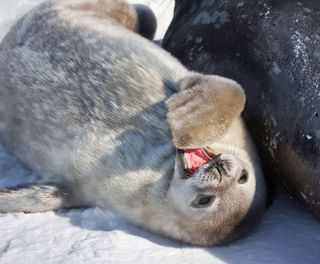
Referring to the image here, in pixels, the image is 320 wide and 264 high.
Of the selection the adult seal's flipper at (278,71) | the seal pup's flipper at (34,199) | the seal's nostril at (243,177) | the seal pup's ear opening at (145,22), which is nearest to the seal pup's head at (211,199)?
the seal's nostril at (243,177)

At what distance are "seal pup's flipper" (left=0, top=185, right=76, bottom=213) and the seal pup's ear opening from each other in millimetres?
1356

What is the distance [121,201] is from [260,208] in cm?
55

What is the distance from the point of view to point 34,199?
113 inches

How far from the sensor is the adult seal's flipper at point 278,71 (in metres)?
2.81

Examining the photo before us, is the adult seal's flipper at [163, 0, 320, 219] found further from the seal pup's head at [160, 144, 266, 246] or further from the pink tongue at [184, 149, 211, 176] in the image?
the pink tongue at [184, 149, 211, 176]

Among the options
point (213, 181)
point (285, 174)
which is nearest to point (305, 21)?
point (285, 174)

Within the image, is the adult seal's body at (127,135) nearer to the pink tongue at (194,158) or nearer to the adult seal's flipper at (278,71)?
the pink tongue at (194,158)

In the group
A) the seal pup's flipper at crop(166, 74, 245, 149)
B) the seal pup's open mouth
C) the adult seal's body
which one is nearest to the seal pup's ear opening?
the adult seal's body

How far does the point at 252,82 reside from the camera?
305cm

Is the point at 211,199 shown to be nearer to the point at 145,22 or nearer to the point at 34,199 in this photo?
the point at 34,199

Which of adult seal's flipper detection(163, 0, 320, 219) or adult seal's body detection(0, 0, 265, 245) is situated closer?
adult seal's body detection(0, 0, 265, 245)

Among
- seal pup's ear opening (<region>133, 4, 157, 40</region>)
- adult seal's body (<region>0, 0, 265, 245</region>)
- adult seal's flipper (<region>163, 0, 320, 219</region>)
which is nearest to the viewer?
adult seal's body (<region>0, 0, 265, 245</region>)

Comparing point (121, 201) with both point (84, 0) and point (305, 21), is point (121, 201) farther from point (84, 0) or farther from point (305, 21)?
point (84, 0)

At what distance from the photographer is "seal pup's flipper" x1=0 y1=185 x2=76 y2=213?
9.32 ft
